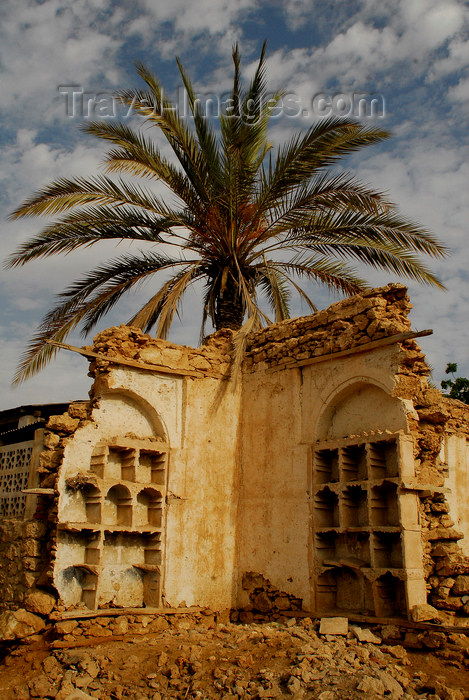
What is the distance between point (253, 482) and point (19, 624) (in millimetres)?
3402

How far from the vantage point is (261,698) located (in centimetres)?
613

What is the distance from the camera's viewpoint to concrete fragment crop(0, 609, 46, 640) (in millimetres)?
7395

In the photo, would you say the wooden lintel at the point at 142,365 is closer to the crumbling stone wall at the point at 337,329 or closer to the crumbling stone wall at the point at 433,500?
the crumbling stone wall at the point at 337,329

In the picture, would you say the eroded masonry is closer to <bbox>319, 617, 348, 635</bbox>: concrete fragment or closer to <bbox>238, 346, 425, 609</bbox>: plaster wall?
<bbox>238, 346, 425, 609</bbox>: plaster wall

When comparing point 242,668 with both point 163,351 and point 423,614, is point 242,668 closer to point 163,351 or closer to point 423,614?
point 423,614

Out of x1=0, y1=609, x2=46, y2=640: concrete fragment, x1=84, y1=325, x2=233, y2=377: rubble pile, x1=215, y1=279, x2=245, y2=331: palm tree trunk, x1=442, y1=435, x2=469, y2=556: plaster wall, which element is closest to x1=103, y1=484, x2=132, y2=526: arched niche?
x1=0, y1=609, x2=46, y2=640: concrete fragment

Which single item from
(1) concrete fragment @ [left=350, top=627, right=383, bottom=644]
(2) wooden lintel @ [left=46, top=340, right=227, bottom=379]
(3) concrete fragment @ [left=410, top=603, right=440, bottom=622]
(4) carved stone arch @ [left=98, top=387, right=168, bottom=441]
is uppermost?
(2) wooden lintel @ [left=46, top=340, right=227, bottom=379]

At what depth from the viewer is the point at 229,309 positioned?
35.2 feet

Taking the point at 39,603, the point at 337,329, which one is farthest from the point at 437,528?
the point at 39,603

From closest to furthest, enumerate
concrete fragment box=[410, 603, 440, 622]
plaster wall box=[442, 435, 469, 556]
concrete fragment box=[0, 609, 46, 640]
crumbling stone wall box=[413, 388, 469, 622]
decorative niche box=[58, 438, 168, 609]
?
1. concrete fragment box=[410, 603, 440, 622]
2. crumbling stone wall box=[413, 388, 469, 622]
3. concrete fragment box=[0, 609, 46, 640]
4. decorative niche box=[58, 438, 168, 609]
5. plaster wall box=[442, 435, 469, 556]

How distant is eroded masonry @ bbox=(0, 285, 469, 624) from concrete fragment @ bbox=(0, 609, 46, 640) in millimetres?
153

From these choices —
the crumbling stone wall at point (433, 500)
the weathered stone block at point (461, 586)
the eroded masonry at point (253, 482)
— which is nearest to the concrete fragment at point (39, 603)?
the eroded masonry at point (253, 482)

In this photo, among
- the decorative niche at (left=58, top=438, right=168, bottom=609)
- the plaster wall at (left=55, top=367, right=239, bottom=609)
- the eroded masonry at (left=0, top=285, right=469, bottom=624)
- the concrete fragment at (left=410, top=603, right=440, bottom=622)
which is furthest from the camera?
the plaster wall at (left=55, top=367, right=239, bottom=609)

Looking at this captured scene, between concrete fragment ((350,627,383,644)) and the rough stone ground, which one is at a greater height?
concrete fragment ((350,627,383,644))
